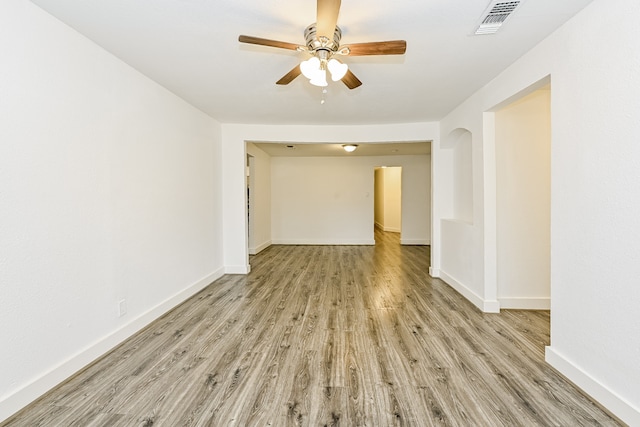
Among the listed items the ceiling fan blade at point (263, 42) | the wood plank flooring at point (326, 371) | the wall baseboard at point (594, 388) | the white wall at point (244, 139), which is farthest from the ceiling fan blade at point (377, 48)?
the white wall at point (244, 139)

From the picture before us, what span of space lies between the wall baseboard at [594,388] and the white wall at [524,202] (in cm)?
112

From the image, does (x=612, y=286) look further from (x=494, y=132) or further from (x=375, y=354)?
(x=494, y=132)

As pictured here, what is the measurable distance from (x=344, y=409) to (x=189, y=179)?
292cm

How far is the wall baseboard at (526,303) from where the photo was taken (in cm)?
293

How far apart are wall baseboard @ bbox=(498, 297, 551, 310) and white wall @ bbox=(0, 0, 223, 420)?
11.7 feet

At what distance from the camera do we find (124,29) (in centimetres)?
187

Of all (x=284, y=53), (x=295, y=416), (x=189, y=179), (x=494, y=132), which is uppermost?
(x=284, y=53)

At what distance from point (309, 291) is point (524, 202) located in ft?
8.64

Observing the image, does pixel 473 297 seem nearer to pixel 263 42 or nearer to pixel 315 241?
pixel 263 42

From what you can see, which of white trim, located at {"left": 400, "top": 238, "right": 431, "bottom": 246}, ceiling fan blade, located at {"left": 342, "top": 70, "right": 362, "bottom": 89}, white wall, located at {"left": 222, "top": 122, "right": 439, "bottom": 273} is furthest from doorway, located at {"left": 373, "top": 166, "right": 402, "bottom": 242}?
ceiling fan blade, located at {"left": 342, "top": 70, "right": 362, "bottom": 89}

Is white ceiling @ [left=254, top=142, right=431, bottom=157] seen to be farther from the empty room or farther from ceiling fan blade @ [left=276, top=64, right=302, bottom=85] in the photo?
ceiling fan blade @ [left=276, top=64, right=302, bottom=85]

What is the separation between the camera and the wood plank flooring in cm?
149

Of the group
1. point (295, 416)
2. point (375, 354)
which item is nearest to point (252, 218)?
point (375, 354)

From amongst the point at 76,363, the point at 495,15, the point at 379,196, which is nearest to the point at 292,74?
the point at 495,15
